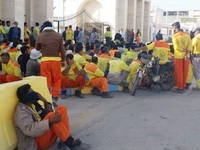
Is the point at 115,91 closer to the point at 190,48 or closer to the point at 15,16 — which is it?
the point at 190,48

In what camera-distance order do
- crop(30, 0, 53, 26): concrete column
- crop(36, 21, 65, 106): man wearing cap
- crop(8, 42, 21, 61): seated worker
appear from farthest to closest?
crop(30, 0, 53, 26): concrete column < crop(8, 42, 21, 61): seated worker < crop(36, 21, 65, 106): man wearing cap

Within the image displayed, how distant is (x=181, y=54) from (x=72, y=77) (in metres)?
3.01

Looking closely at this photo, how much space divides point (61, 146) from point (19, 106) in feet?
2.76

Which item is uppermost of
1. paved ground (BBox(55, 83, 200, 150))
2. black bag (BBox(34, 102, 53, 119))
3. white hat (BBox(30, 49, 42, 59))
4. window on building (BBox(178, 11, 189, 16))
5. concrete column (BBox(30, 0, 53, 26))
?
window on building (BBox(178, 11, 189, 16))

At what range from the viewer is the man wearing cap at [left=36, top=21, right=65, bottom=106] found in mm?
6176

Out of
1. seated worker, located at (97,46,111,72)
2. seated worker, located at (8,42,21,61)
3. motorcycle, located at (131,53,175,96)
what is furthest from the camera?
seated worker, located at (8,42,21,61)

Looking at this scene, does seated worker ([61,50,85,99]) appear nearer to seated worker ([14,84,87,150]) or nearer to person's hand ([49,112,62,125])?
seated worker ([14,84,87,150])

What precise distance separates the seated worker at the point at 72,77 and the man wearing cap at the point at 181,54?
2680 mm

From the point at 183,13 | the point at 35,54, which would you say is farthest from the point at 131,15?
the point at 183,13

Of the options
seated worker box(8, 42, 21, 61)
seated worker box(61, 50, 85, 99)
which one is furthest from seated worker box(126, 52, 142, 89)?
seated worker box(8, 42, 21, 61)

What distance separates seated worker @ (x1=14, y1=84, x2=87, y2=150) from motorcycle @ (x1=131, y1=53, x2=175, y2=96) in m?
4.10

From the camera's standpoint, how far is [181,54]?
27.9 ft

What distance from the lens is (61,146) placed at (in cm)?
432

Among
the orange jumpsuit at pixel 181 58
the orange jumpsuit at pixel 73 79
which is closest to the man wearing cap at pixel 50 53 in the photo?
the orange jumpsuit at pixel 73 79
